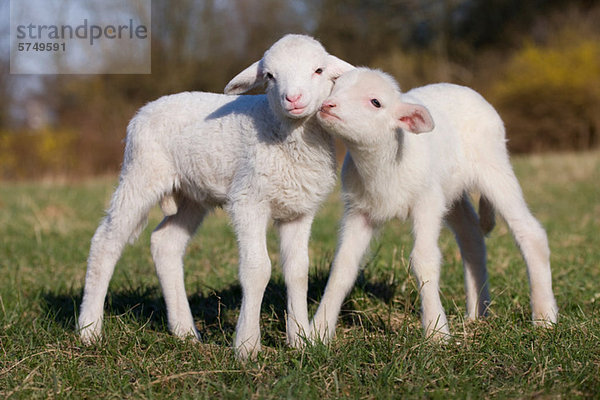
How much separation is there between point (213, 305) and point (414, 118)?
2136mm

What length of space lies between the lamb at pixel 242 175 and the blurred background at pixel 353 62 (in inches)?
593

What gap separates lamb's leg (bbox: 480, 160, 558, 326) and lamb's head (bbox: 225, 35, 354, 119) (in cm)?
127

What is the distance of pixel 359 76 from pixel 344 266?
113cm

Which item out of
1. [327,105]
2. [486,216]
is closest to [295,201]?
[327,105]

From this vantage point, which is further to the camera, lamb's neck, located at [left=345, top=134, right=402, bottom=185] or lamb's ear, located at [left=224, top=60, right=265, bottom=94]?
lamb's ear, located at [left=224, top=60, right=265, bottom=94]

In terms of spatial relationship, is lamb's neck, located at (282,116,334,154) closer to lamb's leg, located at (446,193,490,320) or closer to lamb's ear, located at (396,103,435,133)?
lamb's ear, located at (396,103,435,133)

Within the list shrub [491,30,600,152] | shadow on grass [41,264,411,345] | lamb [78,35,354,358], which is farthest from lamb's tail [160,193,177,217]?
shrub [491,30,600,152]

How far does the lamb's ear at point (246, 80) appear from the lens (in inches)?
144

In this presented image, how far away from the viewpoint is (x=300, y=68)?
3395 mm

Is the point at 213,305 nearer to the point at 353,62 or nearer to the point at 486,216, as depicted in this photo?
the point at 486,216

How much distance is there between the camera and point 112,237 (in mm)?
4113

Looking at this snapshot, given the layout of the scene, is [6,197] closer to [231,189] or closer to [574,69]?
[231,189]

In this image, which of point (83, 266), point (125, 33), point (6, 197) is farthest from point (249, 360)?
point (125, 33)

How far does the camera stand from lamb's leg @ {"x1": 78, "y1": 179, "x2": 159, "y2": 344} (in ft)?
13.1
